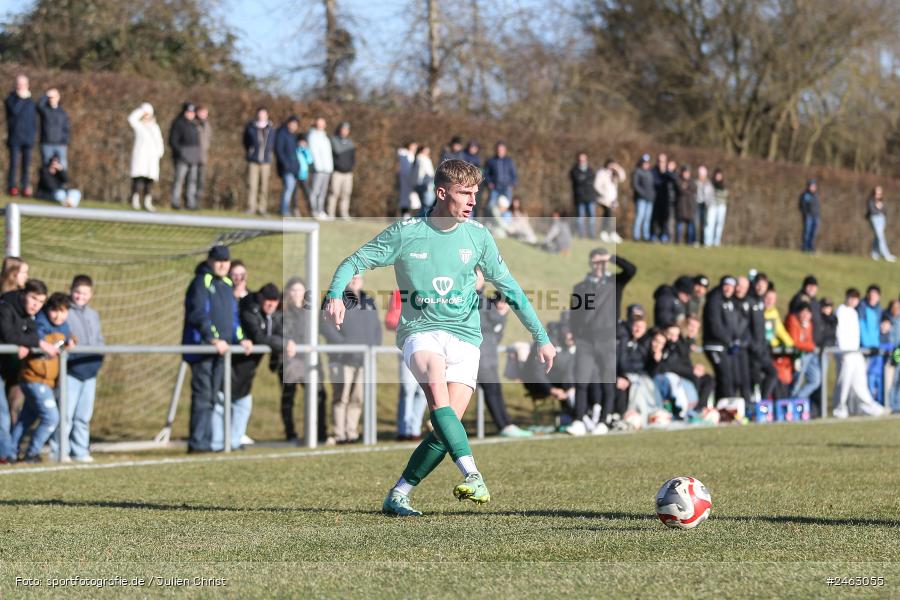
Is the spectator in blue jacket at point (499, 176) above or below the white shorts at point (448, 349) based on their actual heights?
above

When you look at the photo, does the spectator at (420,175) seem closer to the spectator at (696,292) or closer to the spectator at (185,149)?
the spectator at (185,149)

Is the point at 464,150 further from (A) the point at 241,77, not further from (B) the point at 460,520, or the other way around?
(B) the point at 460,520

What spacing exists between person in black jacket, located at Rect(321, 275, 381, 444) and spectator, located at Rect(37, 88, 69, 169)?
8.81 m

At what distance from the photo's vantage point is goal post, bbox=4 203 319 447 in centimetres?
1400

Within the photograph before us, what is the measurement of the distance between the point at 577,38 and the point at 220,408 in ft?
104


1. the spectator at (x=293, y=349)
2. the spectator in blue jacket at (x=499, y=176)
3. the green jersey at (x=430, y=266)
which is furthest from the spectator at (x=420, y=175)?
the green jersey at (x=430, y=266)

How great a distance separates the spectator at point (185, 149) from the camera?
23.7 m

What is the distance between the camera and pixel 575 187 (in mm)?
29203

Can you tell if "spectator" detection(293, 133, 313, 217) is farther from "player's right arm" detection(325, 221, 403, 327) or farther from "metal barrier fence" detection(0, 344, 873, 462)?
"player's right arm" detection(325, 221, 403, 327)

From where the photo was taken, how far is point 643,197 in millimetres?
30422

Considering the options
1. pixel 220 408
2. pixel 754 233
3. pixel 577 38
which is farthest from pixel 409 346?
pixel 577 38

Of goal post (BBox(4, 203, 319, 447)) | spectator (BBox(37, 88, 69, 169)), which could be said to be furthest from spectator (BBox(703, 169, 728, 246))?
goal post (BBox(4, 203, 319, 447))

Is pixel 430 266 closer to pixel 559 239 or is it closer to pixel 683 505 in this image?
pixel 683 505

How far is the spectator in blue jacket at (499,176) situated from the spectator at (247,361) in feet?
44.4
